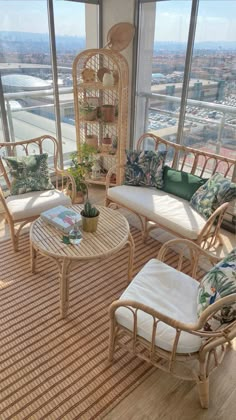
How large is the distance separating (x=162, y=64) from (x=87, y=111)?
100cm

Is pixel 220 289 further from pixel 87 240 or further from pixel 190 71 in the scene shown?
pixel 190 71

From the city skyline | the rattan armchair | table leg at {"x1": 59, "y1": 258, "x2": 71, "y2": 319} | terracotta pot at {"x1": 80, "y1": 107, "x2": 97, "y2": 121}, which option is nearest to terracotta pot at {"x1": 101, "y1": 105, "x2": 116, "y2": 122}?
terracotta pot at {"x1": 80, "y1": 107, "x2": 97, "y2": 121}

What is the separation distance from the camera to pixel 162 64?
3.55 meters

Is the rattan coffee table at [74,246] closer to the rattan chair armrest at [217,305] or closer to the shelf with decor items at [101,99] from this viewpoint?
the rattan chair armrest at [217,305]

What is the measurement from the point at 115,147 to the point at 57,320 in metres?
2.28

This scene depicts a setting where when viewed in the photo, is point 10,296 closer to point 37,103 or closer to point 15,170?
point 15,170

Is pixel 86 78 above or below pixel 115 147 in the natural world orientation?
above

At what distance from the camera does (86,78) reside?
3625 mm

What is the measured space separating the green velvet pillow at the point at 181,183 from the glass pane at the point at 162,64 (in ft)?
2.38

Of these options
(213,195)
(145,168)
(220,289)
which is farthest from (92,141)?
(220,289)

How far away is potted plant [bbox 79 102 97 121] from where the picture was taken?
3.67 m

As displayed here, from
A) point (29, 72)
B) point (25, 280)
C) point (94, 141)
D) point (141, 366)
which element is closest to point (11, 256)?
point (25, 280)

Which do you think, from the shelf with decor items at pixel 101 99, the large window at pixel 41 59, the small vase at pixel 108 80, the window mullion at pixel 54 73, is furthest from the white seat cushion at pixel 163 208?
the large window at pixel 41 59

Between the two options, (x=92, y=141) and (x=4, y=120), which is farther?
(x=92, y=141)
